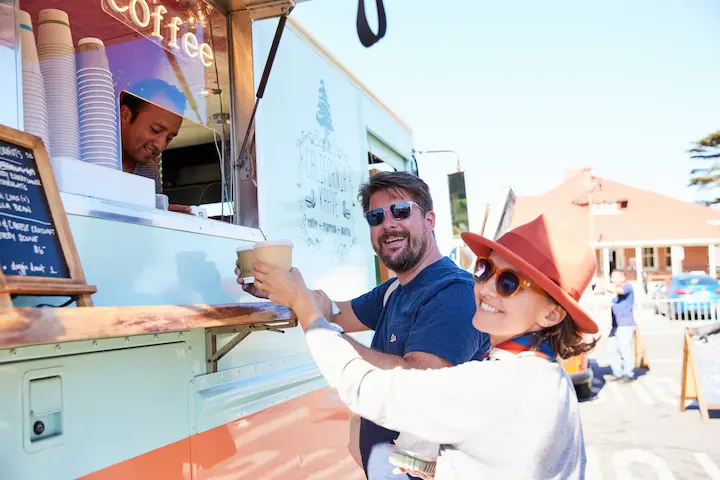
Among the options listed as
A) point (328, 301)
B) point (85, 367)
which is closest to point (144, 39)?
point (328, 301)

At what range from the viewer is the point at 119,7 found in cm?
213

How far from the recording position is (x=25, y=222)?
1.40m

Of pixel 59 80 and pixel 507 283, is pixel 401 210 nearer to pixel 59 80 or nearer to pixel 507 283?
pixel 507 283

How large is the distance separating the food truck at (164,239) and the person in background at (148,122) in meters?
0.01

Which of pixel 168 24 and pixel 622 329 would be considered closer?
pixel 168 24

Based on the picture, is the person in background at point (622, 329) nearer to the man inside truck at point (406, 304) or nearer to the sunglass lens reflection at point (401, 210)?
the man inside truck at point (406, 304)

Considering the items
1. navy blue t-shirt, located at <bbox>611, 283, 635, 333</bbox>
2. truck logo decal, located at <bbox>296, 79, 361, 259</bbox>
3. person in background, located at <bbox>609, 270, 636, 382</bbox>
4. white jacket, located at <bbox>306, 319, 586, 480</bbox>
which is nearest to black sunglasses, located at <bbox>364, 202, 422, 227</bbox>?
truck logo decal, located at <bbox>296, 79, 361, 259</bbox>

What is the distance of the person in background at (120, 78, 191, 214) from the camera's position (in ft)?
8.16

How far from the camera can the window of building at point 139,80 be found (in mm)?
1840

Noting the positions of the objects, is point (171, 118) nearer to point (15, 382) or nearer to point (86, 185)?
point (86, 185)

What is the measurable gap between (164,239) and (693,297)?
18.4 meters

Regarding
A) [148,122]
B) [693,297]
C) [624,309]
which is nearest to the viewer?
[148,122]

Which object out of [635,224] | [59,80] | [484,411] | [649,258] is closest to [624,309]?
[484,411]

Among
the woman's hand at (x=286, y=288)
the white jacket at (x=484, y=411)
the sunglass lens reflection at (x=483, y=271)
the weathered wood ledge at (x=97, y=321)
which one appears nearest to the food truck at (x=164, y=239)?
the weathered wood ledge at (x=97, y=321)
